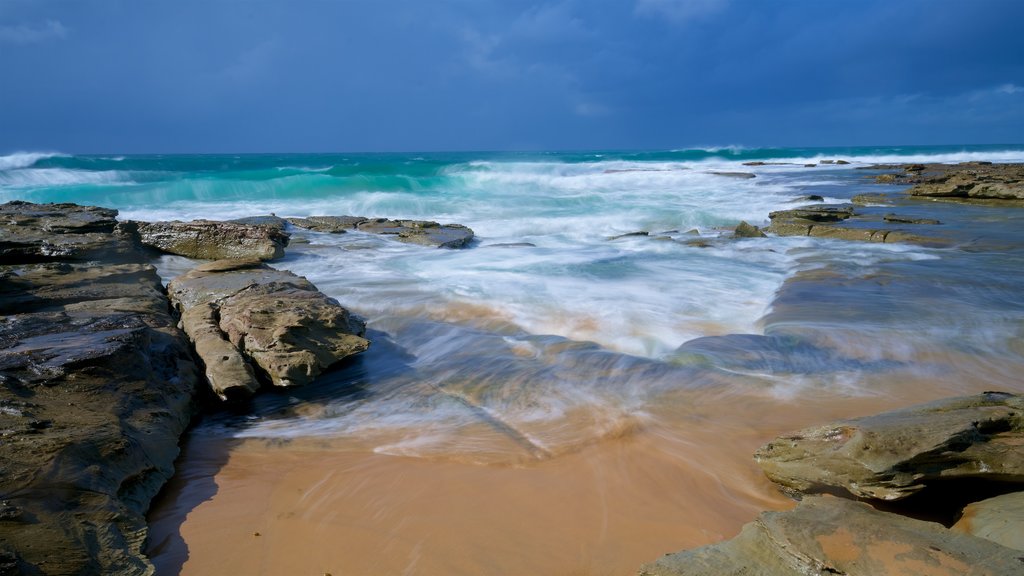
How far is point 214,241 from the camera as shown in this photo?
29.8 ft

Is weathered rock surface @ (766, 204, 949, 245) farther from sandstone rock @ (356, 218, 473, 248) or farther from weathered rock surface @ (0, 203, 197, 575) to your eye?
weathered rock surface @ (0, 203, 197, 575)

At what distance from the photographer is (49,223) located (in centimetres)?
759

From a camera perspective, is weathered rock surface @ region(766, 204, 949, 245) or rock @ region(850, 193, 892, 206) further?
rock @ region(850, 193, 892, 206)

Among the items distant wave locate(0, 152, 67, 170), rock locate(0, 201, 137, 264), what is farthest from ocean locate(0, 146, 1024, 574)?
distant wave locate(0, 152, 67, 170)

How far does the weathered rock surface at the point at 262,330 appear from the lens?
4117mm

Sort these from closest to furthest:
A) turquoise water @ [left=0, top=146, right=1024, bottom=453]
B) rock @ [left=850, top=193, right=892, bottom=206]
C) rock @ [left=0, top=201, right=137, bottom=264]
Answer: turquoise water @ [left=0, top=146, right=1024, bottom=453] < rock @ [left=0, top=201, right=137, bottom=264] < rock @ [left=850, top=193, right=892, bottom=206]

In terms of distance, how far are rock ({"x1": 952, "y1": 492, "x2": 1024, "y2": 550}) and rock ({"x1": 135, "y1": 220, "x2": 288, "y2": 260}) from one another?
8614mm

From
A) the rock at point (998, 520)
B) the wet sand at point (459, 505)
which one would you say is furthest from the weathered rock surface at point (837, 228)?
the rock at point (998, 520)

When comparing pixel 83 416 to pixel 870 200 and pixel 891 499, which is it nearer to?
pixel 891 499

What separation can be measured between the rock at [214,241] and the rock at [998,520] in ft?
28.3

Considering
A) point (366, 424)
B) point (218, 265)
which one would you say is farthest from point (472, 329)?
point (218, 265)

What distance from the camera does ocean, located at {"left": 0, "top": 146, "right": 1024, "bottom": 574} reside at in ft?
8.71

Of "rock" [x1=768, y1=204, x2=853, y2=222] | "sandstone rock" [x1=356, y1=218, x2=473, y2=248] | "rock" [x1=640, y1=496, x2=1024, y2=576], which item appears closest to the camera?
"rock" [x1=640, y1=496, x2=1024, y2=576]

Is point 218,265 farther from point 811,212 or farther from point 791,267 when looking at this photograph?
point 811,212
